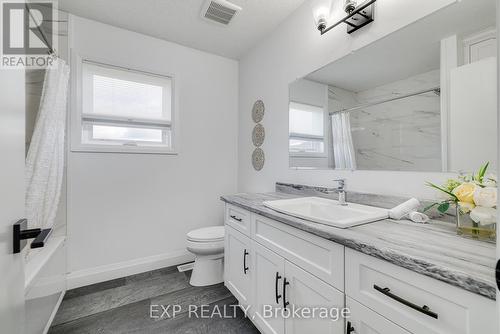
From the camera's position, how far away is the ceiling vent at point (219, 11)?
181cm

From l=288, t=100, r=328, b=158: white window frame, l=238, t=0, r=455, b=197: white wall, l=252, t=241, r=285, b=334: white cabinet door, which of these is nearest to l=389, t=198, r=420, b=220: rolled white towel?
l=238, t=0, r=455, b=197: white wall

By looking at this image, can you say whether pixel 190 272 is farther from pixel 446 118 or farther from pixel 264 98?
pixel 446 118

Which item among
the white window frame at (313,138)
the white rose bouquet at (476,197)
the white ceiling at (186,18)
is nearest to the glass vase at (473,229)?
the white rose bouquet at (476,197)

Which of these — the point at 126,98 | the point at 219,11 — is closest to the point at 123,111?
the point at 126,98

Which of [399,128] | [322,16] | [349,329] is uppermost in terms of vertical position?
[322,16]

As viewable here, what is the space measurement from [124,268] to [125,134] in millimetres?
1338

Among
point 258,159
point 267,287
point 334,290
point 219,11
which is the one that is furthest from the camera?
point 258,159

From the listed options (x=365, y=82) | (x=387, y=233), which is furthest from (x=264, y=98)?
(x=387, y=233)

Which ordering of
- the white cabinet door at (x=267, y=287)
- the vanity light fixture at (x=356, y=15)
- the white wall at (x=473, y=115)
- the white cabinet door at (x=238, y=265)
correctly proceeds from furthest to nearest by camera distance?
the white cabinet door at (x=238, y=265), the vanity light fixture at (x=356, y=15), the white cabinet door at (x=267, y=287), the white wall at (x=473, y=115)

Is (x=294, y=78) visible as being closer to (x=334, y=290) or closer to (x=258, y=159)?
(x=258, y=159)

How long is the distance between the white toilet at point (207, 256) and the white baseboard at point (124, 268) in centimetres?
44

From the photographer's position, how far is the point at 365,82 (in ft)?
4.58

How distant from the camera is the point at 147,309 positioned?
1.67 metres

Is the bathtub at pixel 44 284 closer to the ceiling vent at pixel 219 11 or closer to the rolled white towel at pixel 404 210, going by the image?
the rolled white towel at pixel 404 210
